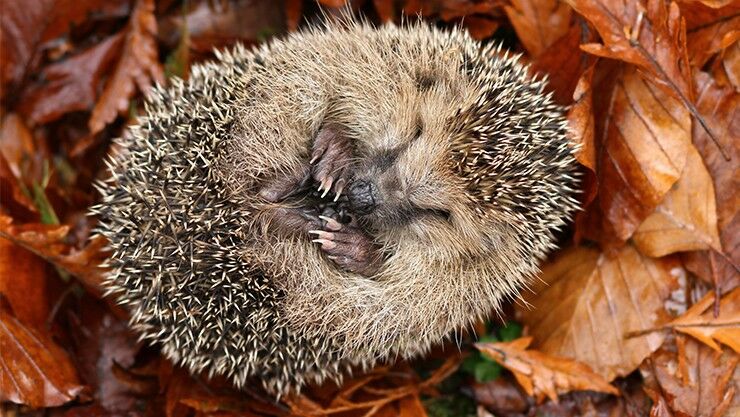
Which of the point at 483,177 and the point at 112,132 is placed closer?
the point at 483,177

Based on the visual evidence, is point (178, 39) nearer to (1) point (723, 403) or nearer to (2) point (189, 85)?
(2) point (189, 85)

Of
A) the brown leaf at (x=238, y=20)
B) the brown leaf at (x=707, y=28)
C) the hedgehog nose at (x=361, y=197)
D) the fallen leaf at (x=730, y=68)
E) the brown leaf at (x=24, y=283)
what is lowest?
the brown leaf at (x=24, y=283)

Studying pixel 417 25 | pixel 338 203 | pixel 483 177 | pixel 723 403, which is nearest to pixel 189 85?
pixel 338 203

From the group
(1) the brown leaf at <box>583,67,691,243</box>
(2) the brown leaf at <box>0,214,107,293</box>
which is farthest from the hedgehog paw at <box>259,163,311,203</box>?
(1) the brown leaf at <box>583,67,691,243</box>

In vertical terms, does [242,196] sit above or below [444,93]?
below

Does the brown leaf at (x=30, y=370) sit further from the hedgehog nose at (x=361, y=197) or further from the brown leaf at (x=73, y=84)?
the hedgehog nose at (x=361, y=197)

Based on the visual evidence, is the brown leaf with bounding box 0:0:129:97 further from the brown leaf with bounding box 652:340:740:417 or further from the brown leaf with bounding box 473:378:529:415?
the brown leaf with bounding box 652:340:740:417

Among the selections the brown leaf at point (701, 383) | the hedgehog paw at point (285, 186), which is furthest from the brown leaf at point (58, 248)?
the brown leaf at point (701, 383)
